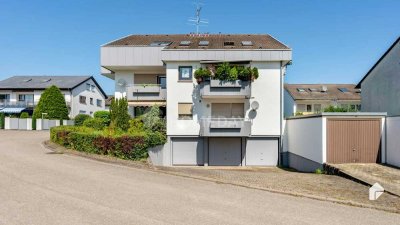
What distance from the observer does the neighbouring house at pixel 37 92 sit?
45031 mm

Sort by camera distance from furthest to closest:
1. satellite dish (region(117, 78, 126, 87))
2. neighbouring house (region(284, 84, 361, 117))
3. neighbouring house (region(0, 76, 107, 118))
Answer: neighbouring house (region(0, 76, 107, 118))
neighbouring house (region(284, 84, 361, 117))
satellite dish (region(117, 78, 126, 87))

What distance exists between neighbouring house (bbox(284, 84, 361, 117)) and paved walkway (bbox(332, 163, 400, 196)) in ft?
86.6

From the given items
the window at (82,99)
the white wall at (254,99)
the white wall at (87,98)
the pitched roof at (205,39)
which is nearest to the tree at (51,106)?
the white wall at (87,98)

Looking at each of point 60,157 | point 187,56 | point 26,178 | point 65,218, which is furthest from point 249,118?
point 65,218

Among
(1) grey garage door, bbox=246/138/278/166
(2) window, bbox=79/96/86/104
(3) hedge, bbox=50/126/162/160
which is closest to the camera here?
(3) hedge, bbox=50/126/162/160

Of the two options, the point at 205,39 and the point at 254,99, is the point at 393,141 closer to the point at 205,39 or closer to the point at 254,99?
the point at 254,99

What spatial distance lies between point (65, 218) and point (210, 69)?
1560 centimetres

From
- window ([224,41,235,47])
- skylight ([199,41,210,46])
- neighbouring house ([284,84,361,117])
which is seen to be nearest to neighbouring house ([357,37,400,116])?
window ([224,41,235,47])

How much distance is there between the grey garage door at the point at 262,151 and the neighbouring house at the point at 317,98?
19.7 metres

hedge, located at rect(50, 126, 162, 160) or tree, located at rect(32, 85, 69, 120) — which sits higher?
tree, located at rect(32, 85, 69, 120)

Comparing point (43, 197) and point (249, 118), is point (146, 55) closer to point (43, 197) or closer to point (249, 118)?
point (249, 118)

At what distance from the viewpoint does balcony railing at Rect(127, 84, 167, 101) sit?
21719 millimetres

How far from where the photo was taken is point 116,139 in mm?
14125

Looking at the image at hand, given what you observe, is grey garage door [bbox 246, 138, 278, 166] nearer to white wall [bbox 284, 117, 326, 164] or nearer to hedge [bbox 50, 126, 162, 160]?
white wall [bbox 284, 117, 326, 164]
